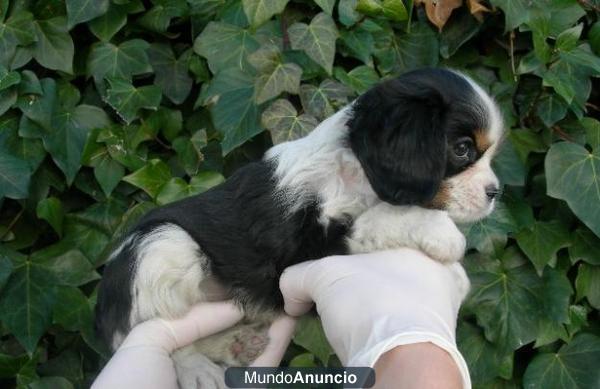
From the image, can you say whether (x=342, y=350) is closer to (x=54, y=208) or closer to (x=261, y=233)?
(x=261, y=233)

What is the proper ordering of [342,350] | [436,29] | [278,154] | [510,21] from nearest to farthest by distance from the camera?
[342,350], [278,154], [510,21], [436,29]

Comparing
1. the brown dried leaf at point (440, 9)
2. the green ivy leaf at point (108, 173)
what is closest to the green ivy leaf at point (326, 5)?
the brown dried leaf at point (440, 9)

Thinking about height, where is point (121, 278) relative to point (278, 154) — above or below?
below

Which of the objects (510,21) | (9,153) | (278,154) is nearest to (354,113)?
(278,154)

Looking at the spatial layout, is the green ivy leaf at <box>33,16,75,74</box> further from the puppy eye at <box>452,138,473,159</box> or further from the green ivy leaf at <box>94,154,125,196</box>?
the puppy eye at <box>452,138,473,159</box>

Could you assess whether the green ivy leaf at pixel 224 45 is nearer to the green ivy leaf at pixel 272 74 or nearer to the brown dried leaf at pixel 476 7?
the green ivy leaf at pixel 272 74

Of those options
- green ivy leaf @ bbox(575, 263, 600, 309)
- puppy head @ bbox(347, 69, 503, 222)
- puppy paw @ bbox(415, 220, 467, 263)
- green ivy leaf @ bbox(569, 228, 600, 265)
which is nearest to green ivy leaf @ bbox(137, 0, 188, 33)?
puppy head @ bbox(347, 69, 503, 222)
